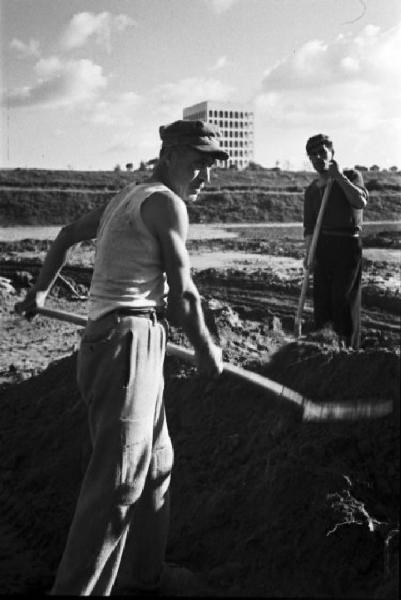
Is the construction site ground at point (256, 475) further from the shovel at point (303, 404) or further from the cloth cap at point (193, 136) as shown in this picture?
the cloth cap at point (193, 136)

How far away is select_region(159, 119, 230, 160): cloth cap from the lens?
7.80 ft

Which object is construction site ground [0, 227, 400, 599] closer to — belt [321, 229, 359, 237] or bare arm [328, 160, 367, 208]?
belt [321, 229, 359, 237]

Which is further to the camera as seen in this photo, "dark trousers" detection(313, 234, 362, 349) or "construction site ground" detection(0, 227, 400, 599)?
"dark trousers" detection(313, 234, 362, 349)

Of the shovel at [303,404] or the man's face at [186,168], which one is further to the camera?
the shovel at [303,404]

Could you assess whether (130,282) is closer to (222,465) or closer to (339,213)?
(222,465)

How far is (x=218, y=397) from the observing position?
3859 mm

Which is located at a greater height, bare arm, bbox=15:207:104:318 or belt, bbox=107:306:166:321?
bare arm, bbox=15:207:104:318

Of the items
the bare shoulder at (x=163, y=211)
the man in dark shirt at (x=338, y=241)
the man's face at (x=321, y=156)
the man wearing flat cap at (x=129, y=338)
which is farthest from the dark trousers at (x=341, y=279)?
the bare shoulder at (x=163, y=211)

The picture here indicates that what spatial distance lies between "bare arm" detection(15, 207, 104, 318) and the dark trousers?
2.44 m

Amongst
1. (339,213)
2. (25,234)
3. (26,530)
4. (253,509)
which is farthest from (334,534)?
(25,234)

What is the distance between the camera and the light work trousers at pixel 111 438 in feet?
7.70

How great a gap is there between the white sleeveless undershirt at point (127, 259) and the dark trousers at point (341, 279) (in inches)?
100

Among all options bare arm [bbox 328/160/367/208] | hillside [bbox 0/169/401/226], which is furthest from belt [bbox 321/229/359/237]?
hillside [bbox 0/169/401/226]

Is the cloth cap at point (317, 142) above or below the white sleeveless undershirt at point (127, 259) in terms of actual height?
above
